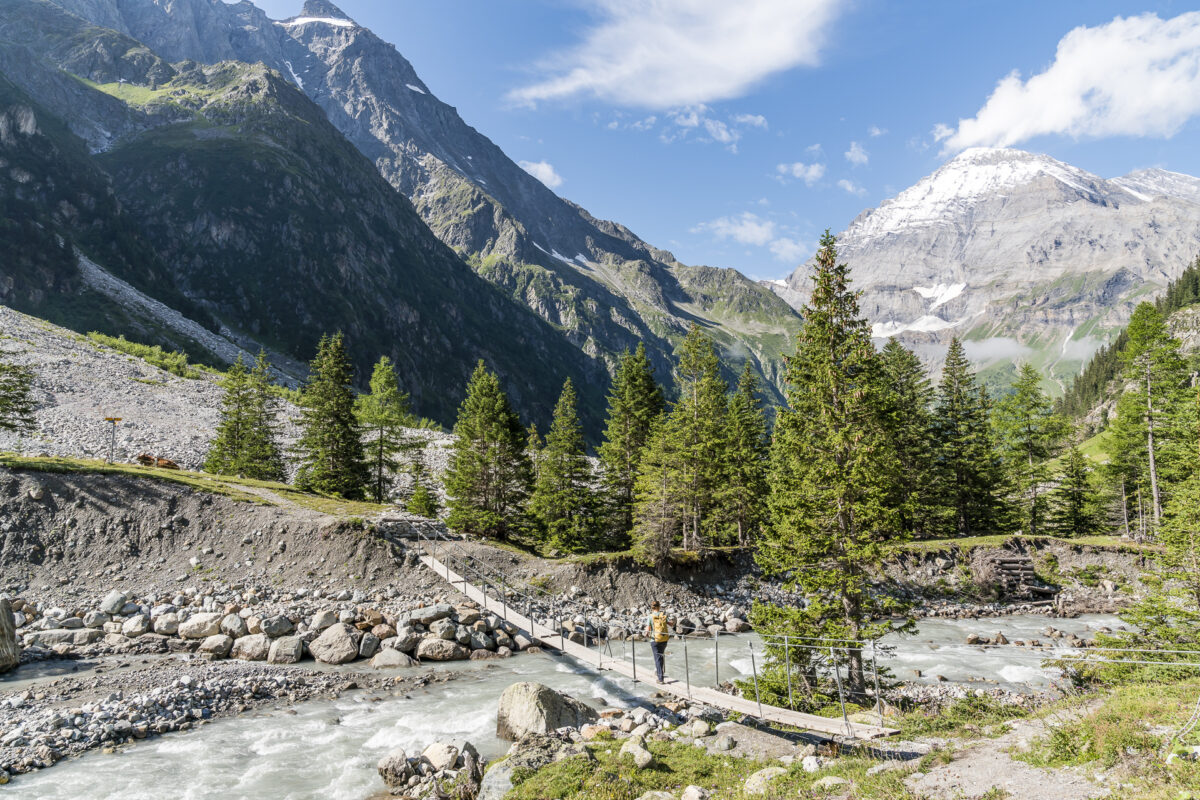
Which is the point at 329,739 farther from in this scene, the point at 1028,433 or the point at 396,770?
the point at 1028,433

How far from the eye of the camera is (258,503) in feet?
110

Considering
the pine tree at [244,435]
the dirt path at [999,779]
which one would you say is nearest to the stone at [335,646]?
the dirt path at [999,779]

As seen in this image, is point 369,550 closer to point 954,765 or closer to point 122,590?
point 122,590

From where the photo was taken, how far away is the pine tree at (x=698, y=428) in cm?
3859

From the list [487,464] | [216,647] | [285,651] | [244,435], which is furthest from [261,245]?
[285,651]

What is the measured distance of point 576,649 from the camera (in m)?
21.3

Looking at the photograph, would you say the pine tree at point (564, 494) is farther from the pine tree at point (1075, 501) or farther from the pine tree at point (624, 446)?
the pine tree at point (1075, 501)

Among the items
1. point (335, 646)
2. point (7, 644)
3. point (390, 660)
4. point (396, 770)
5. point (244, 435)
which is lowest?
point (390, 660)

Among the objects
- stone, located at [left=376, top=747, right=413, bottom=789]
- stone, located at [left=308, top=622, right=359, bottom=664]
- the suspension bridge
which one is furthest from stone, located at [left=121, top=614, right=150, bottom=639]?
stone, located at [left=376, top=747, right=413, bottom=789]

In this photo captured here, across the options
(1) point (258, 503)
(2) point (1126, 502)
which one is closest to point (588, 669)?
(1) point (258, 503)

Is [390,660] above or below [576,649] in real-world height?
below

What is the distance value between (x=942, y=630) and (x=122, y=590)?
146ft

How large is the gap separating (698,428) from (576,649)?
20.6 meters

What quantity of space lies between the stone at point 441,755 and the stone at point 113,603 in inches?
748
